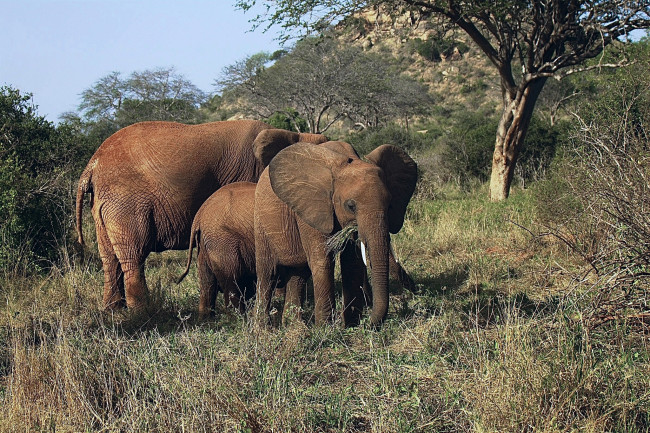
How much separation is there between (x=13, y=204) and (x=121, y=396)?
4930 mm

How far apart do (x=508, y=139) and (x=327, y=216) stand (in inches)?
389

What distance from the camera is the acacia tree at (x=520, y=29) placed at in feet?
44.6

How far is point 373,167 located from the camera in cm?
591

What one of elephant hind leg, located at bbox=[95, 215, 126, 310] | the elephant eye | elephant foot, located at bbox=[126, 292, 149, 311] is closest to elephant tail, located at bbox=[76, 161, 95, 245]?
elephant hind leg, located at bbox=[95, 215, 126, 310]

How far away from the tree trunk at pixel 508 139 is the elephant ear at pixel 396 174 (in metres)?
8.67

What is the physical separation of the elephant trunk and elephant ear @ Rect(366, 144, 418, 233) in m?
0.70

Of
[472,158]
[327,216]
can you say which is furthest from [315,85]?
[327,216]

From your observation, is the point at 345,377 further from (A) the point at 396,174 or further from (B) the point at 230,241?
(B) the point at 230,241

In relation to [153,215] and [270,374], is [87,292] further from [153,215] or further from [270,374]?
[270,374]

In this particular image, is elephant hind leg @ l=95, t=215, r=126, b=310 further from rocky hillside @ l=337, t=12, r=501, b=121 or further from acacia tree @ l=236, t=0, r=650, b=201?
rocky hillside @ l=337, t=12, r=501, b=121

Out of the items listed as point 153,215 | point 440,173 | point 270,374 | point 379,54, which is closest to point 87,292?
point 153,215

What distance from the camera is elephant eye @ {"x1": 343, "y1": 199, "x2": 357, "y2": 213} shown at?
228 inches

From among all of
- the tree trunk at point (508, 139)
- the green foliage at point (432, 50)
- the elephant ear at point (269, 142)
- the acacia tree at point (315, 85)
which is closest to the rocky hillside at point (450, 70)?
the green foliage at point (432, 50)

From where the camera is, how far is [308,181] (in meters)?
6.24
